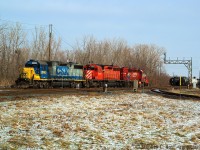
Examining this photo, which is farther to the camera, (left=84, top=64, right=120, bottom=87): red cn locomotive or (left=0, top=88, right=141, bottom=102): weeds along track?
(left=84, top=64, right=120, bottom=87): red cn locomotive

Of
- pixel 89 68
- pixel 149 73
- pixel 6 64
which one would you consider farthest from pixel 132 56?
pixel 89 68

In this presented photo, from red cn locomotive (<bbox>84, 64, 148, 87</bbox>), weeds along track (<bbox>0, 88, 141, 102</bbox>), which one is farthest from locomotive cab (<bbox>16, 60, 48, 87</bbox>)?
red cn locomotive (<bbox>84, 64, 148, 87</bbox>)

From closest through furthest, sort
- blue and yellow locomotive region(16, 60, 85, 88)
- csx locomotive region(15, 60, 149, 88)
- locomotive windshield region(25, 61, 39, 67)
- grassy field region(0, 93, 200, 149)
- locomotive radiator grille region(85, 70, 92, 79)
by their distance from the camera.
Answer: grassy field region(0, 93, 200, 149)
blue and yellow locomotive region(16, 60, 85, 88)
csx locomotive region(15, 60, 149, 88)
locomotive windshield region(25, 61, 39, 67)
locomotive radiator grille region(85, 70, 92, 79)

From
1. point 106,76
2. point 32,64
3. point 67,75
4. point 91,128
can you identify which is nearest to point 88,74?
point 67,75

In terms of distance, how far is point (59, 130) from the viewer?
957 cm

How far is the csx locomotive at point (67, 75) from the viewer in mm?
31602

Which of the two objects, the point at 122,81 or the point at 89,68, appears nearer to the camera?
the point at 89,68

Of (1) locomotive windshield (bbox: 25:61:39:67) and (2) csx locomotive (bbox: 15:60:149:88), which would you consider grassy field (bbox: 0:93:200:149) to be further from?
(1) locomotive windshield (bbox: 25:61:39:67)

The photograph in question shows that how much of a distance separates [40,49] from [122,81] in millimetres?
28692

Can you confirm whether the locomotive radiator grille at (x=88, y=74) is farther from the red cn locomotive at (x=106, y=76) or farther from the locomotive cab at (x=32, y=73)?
the locomotive cab at (x=32, y=73)

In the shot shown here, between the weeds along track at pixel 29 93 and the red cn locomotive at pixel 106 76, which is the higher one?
the red cn locomotive at pixel 106 76

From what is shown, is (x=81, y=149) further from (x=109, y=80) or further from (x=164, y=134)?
(x=109, y=80)

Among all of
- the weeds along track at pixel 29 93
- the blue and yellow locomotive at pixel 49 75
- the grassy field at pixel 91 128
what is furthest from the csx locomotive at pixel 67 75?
the grassy field at pixel 91 128

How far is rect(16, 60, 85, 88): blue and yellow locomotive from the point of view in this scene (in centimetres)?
3130
